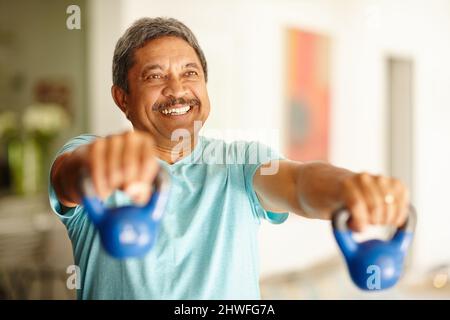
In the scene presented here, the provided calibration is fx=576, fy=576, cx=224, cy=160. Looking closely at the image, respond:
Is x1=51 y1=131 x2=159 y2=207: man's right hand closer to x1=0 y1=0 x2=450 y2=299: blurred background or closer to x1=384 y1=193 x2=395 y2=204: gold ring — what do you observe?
x1=384 y1=193 x2=395 y2=204: gold ring

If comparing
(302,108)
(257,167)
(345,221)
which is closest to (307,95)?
(302,108)

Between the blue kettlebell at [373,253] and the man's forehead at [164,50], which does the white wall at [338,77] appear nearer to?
the man's forehead at [164,50]

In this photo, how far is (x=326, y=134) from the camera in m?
2.00

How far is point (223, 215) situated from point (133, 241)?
0.15 meters

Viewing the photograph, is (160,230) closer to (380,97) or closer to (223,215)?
(223,215)

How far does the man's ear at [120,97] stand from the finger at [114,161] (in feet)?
0.49

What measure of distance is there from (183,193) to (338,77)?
5.55ft

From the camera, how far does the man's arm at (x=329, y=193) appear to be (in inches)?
11.6

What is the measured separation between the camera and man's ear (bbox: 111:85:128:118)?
42 centimetres

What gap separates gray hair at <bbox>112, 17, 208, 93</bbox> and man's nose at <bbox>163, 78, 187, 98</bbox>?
3 centimetres

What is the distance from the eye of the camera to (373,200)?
29 centimetres

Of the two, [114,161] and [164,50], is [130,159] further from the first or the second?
[164,50]

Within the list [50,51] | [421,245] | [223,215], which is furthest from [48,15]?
[223,215]
